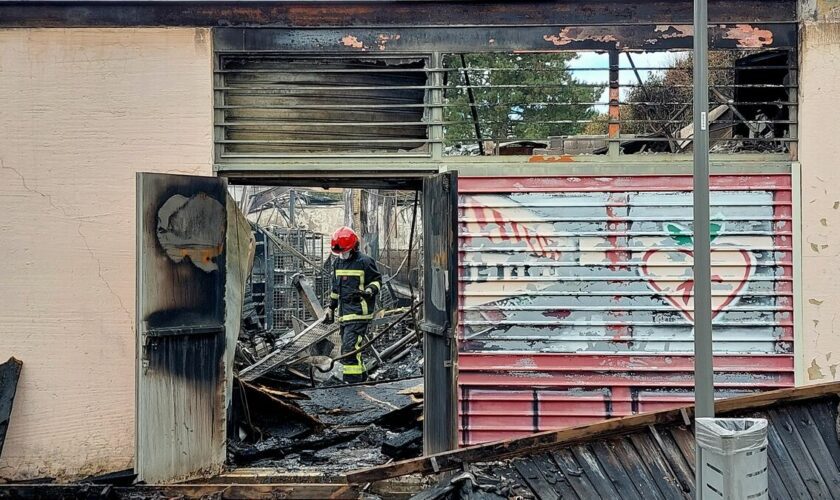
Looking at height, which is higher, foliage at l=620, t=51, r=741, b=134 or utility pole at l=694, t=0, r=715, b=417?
foliage at l=620, t=51, r=741, b=134

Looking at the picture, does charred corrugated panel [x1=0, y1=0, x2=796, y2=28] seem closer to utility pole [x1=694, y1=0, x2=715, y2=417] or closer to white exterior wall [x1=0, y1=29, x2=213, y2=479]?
white exterior wall [x1=0, y1=29, x2=213, y2=479]

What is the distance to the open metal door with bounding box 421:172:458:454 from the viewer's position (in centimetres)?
550

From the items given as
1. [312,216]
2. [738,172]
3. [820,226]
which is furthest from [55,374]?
[312,216]

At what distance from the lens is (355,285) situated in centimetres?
891

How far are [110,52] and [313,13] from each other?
171cm

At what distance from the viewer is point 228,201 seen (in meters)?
6.04

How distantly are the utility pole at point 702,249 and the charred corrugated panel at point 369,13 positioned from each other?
2033 mm

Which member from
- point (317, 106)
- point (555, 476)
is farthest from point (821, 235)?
point (317, 106)

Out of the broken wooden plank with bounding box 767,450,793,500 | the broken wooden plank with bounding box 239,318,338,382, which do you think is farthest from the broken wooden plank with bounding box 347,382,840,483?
the broken wooden plank with bounding box 239,318,338,382

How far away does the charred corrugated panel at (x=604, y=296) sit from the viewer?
234 inches

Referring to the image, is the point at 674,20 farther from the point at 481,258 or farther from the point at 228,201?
the point at 228,201

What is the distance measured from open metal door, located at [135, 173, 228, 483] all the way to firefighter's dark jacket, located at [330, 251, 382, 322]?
A: 2994mm

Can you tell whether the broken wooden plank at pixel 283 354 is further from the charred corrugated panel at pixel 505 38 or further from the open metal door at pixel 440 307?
the charred corrugated panel at pixel 505 38

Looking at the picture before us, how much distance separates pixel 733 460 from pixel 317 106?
13.8 ft
